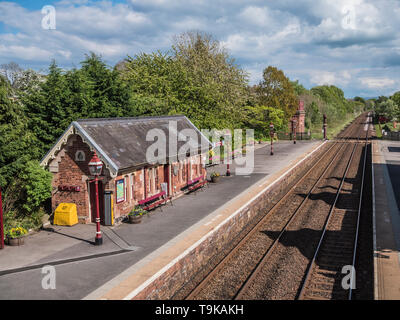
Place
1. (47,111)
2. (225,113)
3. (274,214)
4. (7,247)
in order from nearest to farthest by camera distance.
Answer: (7,247) < (274,214) < (47,111) < (225,113)

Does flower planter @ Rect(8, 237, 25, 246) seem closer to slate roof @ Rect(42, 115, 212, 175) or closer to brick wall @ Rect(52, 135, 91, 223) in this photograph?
brick wall @ Rect(52, 135, 91, 223)

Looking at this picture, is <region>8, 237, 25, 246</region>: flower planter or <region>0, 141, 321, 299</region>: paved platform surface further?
<region>8, 237, 25, 246</region>: flower planter

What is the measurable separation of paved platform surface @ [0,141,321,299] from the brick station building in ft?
3.46

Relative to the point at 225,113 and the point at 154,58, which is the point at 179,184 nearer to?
the point at 225,113

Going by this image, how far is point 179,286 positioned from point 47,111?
50.6ft

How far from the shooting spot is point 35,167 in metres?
15.8

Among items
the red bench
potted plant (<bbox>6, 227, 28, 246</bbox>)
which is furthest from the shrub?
the red bench

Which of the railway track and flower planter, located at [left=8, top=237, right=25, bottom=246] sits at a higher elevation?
flower planter, located at [left=8, top=237, right=25, bottom=246]

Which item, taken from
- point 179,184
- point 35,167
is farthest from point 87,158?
point 179,184

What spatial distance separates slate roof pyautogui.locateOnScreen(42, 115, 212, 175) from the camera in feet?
50.3

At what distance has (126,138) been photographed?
17.5 meters

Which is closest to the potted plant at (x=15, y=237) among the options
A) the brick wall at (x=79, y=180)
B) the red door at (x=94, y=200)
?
the brick wall at (x=79, y=180)

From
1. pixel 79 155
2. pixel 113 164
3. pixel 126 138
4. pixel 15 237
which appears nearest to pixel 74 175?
pixel 79 155

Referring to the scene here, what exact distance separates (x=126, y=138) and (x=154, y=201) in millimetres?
3533
